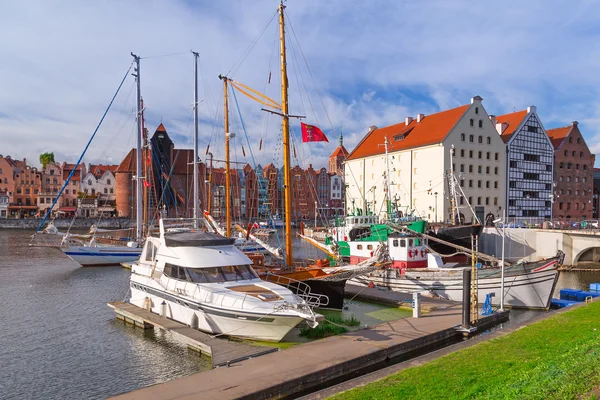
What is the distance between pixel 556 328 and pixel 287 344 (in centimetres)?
887

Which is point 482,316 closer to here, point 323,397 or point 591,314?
point 591,314

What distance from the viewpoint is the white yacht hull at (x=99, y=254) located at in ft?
135

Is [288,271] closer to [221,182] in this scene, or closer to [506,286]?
[506,286]

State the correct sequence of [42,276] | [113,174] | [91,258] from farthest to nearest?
[113,174] → [91,258] → [42,276]

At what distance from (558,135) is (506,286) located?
60.5 metres

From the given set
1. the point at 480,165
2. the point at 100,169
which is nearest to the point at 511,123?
the point at 480,165

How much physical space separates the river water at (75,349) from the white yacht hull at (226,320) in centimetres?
105

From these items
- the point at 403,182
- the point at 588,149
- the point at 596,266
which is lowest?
the point at 596,266

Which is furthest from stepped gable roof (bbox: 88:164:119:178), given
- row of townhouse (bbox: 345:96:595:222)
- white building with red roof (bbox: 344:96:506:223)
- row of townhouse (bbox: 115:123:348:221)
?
white building with red roof (bbox: 344:96:506:223)

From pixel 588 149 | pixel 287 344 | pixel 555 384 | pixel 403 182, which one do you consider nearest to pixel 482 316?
pixel 287 344

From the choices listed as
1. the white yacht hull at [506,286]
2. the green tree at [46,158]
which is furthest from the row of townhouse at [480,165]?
the green tree at [46,158]

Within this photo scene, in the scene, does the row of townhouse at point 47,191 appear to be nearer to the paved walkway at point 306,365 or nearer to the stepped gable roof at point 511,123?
the stepped gable roof at point 511,123

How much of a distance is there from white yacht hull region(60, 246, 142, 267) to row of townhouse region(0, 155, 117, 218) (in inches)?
3005

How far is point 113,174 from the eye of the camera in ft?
398
